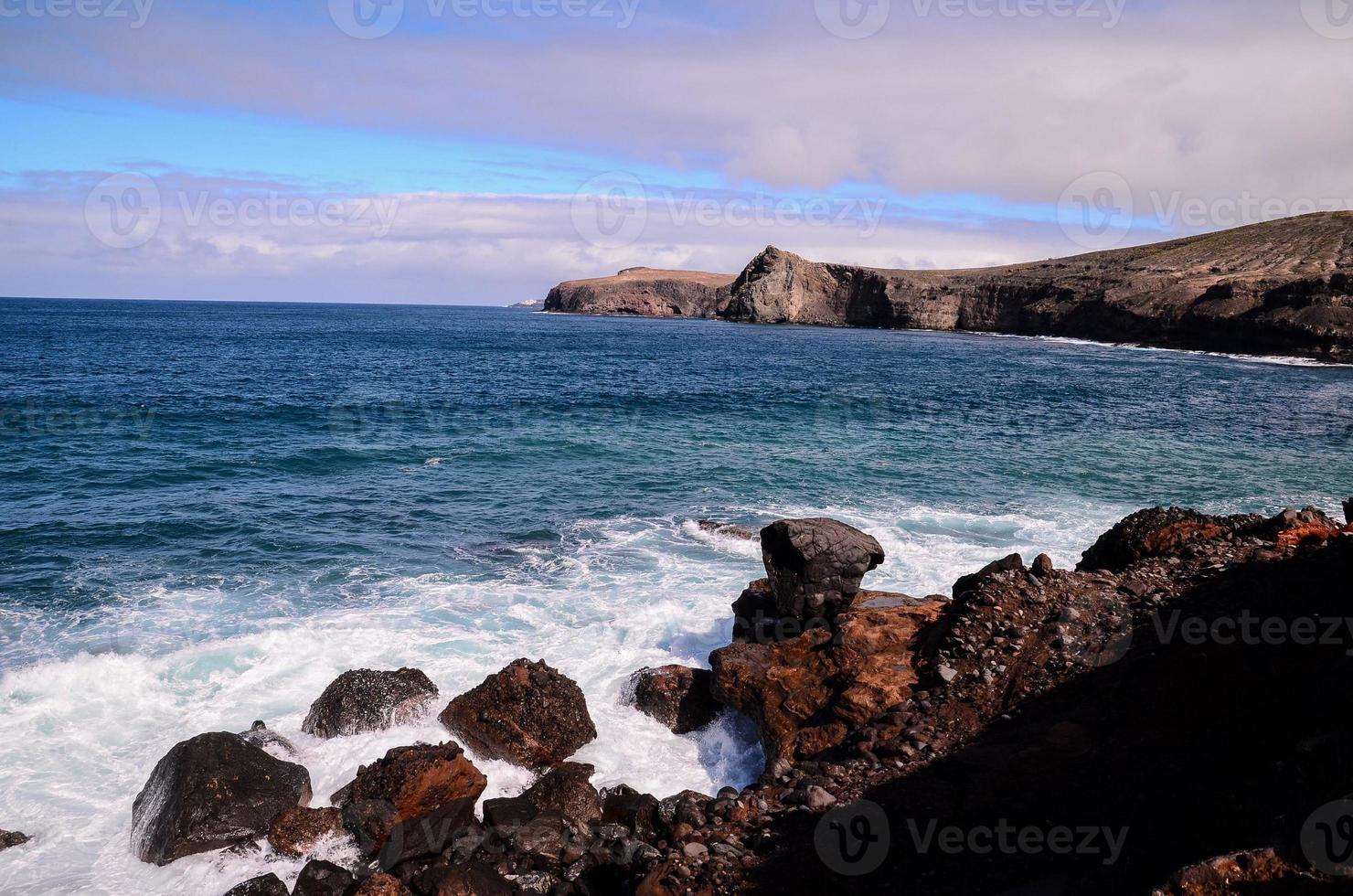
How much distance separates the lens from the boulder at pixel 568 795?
1041cm

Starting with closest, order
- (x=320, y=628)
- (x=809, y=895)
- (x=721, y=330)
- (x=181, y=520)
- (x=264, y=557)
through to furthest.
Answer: (x=809, y=895)
(x=320, y=628)
(x=264, y=557)
(x=181, y=520)
(x=721, y=330)

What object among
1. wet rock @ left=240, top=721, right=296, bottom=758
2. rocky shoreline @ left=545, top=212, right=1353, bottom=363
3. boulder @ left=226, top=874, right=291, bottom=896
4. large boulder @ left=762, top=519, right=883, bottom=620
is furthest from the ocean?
rocky shoreline @ left=545, top=212, right=1353, bottom=363

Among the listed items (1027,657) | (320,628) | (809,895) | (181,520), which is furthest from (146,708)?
(1027,657)

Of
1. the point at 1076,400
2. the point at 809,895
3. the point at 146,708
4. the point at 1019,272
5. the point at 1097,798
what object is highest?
the point at 1019,272

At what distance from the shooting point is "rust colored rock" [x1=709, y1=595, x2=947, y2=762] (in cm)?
1112

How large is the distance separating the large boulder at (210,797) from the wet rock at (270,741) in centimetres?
72

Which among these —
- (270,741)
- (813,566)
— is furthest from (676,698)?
(270,741)

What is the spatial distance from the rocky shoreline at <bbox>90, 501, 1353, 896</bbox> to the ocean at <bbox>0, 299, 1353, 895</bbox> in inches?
26.7

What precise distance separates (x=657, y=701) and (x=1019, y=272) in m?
130

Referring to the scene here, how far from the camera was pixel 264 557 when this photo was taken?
63.7ft

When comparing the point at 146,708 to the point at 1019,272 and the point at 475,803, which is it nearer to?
the point at 475,803

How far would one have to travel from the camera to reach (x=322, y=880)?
8977 millimetres

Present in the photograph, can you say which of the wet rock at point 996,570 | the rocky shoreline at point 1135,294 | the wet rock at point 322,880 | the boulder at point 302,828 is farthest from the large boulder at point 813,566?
the rocky shoreline at point 1135,294

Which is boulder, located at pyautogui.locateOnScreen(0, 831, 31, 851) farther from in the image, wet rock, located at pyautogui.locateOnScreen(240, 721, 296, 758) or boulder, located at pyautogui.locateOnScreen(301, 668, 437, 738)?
boulder, located at pyautogui.locateOnScreen(301, 668, 437, 738)
